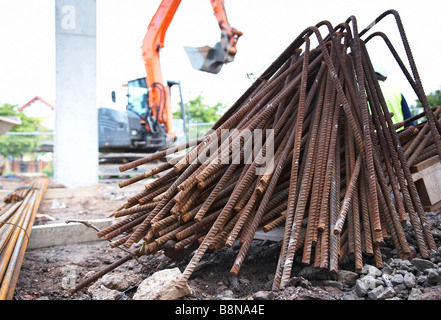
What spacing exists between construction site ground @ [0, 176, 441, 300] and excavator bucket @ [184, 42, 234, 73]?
4.65 m

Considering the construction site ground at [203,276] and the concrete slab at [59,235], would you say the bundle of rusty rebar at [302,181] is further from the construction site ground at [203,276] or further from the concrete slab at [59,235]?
the concrete slab at [59,235]

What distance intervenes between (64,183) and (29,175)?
605cm

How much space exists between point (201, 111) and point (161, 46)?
19.7 meters

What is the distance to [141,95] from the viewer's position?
41.4 ft

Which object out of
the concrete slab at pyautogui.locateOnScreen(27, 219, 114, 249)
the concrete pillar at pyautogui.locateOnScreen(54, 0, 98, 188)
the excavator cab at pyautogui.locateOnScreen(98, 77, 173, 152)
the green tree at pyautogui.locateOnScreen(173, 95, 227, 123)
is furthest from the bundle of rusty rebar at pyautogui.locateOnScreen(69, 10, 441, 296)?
the green tree at pyautogui.locateOnScreen(173, 95, 227, 123)

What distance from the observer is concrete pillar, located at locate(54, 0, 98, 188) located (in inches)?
352

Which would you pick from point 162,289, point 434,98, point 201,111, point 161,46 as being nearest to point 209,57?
point 161,46

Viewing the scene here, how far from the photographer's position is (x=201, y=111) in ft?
Answer: 101

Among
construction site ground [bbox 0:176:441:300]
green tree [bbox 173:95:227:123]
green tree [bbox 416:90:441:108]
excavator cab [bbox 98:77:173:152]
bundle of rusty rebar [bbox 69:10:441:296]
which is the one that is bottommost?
construction site ground [bbox 0:176:441:300]

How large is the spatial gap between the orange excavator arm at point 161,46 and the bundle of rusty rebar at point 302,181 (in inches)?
214

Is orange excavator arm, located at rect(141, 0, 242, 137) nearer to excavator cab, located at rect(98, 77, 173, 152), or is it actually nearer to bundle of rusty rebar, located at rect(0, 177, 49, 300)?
excavator cab, located at rect(98, 77, 173, 152)

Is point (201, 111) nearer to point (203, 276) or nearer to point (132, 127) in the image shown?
point (132, 127)
